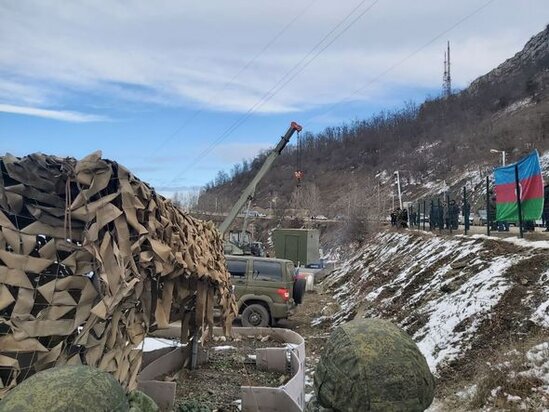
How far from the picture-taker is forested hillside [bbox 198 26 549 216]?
84.6 meters

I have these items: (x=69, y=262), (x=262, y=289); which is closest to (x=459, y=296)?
(x=262, y=289)

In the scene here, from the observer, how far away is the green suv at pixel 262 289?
14430 millimetres

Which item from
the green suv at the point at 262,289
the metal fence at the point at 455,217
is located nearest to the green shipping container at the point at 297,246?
the metal fence at the point at 455,217

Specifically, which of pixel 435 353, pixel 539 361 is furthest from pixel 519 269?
pixel 539 361

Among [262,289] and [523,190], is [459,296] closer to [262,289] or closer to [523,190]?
[523,190]

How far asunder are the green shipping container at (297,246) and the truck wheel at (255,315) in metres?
17.1

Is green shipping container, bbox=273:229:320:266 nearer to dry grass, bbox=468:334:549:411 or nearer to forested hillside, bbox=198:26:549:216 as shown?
dry grass, bbox=468:334:549:411

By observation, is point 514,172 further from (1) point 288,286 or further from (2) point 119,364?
(2) point 119,364

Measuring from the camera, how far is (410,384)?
2.38m

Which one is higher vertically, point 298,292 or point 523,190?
point 523,190

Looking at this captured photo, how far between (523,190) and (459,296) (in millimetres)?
3692

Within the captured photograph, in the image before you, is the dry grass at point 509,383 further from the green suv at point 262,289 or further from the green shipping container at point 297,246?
the green shipping container at point 297,246

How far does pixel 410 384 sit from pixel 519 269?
8.21 metres

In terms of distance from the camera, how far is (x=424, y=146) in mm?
118250
